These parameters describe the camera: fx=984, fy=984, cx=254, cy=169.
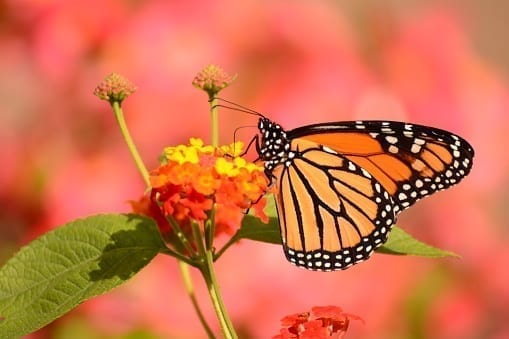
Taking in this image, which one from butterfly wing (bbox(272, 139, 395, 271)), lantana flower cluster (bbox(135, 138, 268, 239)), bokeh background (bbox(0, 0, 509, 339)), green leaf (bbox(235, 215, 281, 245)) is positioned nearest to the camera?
lantana flower cluster (bbox(135, 138, 268, 239))

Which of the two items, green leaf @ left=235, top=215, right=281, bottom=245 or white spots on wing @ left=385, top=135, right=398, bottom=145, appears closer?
green leaf @ left=235, top=215, right=281, bottom=245

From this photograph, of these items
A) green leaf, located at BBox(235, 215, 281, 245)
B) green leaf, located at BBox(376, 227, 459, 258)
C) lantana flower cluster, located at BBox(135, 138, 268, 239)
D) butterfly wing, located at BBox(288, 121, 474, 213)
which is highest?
butterfly wing, located at BBox(288, 121, 474, 213)

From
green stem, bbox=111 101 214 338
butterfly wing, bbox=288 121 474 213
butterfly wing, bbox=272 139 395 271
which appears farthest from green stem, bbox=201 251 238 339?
butterfly wing, bbox=288 121 474 213

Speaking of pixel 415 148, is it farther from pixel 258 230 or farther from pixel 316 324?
pixel 316 324

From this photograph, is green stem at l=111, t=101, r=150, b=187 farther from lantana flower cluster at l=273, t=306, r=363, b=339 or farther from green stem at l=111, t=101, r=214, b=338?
lantana flower cluster at l=273, t=306, r=363, b=339

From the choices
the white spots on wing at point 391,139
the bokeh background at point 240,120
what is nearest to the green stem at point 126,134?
the white spots on wing at point 391,139

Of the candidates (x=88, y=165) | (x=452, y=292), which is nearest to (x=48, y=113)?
(x=88, y=165)

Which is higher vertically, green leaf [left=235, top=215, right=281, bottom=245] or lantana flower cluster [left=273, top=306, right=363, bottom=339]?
green leaf [left=235, top=215, right=281, bottom=245]

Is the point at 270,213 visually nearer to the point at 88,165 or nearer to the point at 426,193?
the point at 426,193
